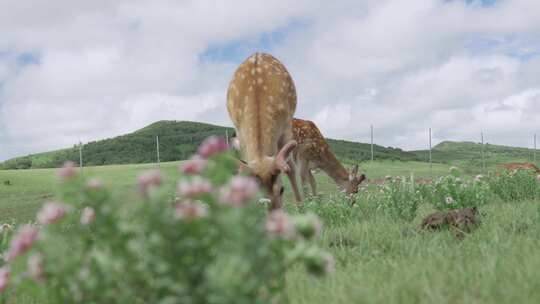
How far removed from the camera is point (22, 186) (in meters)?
25.6

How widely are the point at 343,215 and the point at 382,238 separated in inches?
84.2

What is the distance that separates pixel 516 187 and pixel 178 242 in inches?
318

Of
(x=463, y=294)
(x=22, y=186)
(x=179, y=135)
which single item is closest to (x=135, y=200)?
(x=463, y=294)

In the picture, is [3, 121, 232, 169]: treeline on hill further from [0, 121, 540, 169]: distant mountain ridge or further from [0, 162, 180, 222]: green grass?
[0, 162, 180, 222]: green grass

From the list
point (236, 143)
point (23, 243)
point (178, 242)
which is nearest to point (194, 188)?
point (178, 242)

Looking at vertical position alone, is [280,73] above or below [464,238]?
above

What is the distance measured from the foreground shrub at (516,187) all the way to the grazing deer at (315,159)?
15.3ft

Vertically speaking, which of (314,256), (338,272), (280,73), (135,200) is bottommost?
(338,272)

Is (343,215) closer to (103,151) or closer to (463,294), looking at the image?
(463,294)

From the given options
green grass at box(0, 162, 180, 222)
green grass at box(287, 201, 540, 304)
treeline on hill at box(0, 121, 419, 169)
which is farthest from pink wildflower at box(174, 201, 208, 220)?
treeline on hill at box(0, 121, 419, 169)

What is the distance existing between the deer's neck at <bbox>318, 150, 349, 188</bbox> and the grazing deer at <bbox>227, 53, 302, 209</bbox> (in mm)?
3987

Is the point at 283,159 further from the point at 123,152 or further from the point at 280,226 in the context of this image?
the point at 123,152

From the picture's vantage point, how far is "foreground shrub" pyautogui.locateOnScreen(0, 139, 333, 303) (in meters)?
1.72

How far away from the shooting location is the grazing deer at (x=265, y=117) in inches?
277
